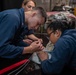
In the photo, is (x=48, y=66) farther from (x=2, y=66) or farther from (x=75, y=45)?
(x=2, y=66)

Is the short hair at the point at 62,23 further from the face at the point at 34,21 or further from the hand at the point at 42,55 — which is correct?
the hand at the point at 42,55

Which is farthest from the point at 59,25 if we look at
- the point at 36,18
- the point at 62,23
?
the point at 36,18

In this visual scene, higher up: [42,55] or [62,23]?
[62,23]

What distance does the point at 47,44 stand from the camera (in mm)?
2186

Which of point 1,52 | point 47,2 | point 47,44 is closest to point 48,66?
point 1,52

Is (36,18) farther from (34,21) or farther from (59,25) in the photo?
(59,25)

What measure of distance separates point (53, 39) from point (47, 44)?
545 mm

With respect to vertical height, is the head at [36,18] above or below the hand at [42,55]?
above

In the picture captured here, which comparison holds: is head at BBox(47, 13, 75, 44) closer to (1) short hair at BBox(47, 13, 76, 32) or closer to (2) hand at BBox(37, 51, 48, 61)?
(1) short hair at BBox(47, 13, 76, 32)

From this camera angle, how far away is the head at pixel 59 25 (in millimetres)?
1583

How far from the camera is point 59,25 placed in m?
1.59

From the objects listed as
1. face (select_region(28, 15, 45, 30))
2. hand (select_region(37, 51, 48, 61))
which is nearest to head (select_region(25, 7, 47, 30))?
face (select_region(28, 15, 45, 30))

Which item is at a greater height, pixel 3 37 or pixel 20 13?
pixel 20 13

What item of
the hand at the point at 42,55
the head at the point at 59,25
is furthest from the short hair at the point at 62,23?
the hand at the point at 42,55
